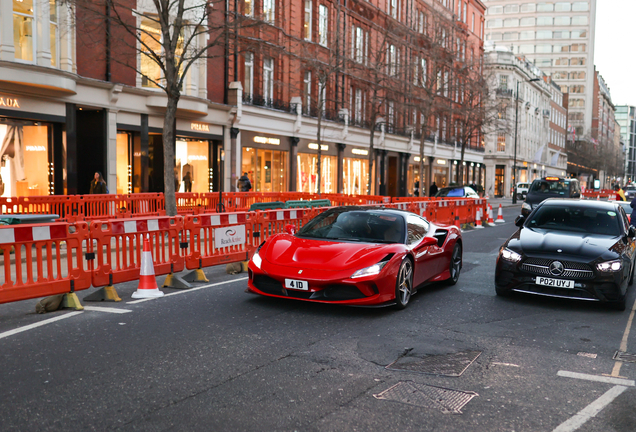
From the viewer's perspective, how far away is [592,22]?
120 m

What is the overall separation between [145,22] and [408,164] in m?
29.3

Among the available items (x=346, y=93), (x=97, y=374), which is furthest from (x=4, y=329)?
(x=346, y=93)

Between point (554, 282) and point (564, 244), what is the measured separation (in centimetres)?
70

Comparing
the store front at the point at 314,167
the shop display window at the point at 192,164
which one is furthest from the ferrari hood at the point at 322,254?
the store front at the point at 314,167

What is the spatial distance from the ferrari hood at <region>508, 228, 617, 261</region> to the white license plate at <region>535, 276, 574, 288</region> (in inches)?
15.2

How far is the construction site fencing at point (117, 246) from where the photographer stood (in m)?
7.51

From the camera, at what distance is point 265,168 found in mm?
33062

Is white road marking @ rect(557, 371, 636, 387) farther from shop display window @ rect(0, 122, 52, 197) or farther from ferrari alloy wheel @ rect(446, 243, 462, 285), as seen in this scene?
shop display window @ rect(0, 122, 52, 197)

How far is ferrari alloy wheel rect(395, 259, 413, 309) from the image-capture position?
25.4ft

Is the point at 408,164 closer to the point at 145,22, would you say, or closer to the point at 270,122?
the point at 270,122

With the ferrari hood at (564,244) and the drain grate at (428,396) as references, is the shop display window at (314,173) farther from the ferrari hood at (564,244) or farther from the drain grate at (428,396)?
the drain grate at (428,396)

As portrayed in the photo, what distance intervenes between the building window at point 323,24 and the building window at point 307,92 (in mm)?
2306

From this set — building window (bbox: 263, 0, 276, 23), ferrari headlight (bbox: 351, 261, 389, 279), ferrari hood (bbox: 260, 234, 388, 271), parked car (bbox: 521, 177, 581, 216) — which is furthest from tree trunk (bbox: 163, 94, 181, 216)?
parked car (bbox: 521, 177, 581, 216)

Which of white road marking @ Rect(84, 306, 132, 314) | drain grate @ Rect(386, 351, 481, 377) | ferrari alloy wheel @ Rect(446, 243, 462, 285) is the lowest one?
drain grate @ Rect(386, 351, 481, 377)
